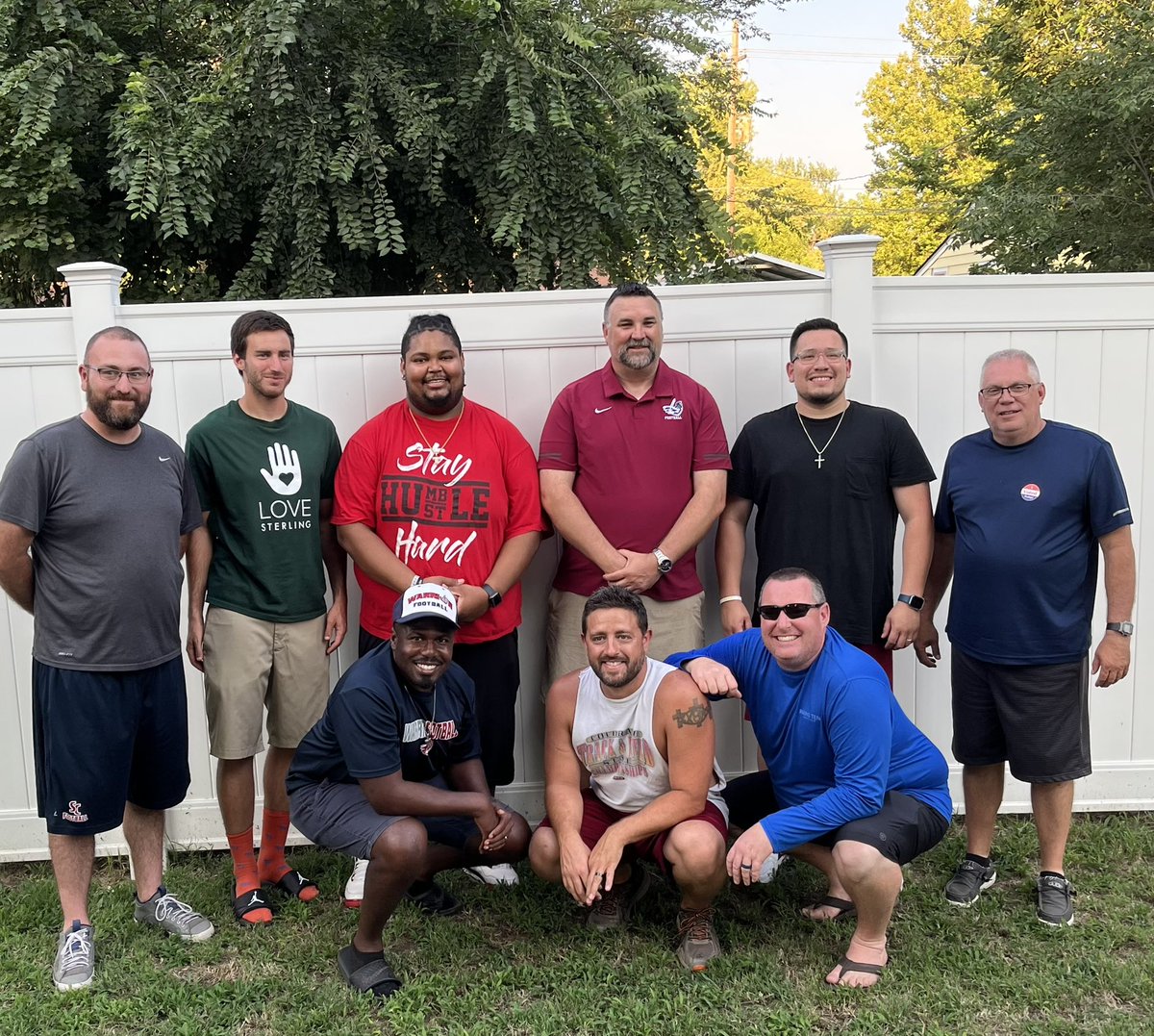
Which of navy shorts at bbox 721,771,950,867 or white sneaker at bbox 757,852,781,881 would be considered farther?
white sneaker at bbox 757,852,781,881

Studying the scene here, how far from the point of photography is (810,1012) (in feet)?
9.30

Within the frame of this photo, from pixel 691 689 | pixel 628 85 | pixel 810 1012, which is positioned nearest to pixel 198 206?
pixel 628 85

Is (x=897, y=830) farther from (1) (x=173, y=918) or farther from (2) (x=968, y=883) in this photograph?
(1) (x=173, y=918)

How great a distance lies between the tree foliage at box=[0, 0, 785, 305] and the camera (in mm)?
6012

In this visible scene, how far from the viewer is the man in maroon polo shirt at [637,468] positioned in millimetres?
3539

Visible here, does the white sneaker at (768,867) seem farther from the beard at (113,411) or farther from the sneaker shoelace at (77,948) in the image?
the beard at (113,411)

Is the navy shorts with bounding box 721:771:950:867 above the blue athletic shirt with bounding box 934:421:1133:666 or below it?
below

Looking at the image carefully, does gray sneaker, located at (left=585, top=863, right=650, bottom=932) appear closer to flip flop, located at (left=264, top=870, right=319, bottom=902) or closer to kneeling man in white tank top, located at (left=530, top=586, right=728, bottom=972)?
kneeling man in white tank top, located at (left=530, top=586, right=728, bottom=972)

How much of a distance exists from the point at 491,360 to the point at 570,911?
2.03m

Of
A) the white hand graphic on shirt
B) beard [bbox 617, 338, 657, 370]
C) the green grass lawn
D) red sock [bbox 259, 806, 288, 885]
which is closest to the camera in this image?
the green grass lawn

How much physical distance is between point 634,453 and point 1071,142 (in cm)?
1006

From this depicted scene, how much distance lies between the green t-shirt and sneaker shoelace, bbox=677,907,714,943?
162 centimetres

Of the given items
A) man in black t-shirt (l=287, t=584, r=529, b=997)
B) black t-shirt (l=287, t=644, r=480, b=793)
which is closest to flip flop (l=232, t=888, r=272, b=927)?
man in black t-shirt (l=287, t=584, r=529, b=997)

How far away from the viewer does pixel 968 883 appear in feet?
11.4
